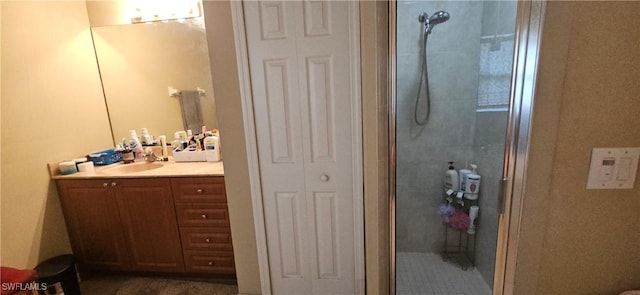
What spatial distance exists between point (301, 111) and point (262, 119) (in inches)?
8.5

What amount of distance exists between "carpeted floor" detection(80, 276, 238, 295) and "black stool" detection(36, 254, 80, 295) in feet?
0.70

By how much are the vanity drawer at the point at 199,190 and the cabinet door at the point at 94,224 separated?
1.65ft

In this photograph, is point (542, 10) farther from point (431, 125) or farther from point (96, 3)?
point (96, 3)

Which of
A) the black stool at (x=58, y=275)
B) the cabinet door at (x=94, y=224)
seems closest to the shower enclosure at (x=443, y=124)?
the cabinet door at (x=94, y=224)

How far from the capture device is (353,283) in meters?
1.58

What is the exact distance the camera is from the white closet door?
1.31m

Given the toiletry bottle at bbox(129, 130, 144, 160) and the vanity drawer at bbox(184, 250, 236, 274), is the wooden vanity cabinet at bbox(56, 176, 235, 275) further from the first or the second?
the toiletry bottle at bbox(129, 130, 144, 160)

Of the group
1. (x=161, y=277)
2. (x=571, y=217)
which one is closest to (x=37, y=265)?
(x=161, y=277)

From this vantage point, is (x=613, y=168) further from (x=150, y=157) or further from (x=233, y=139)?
(x=150, y=157)

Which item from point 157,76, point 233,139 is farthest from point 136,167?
point 233,139

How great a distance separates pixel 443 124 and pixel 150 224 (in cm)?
226

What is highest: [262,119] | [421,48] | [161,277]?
[421,48]

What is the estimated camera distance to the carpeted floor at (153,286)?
194 centimetres

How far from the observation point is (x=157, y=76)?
2289 mm
